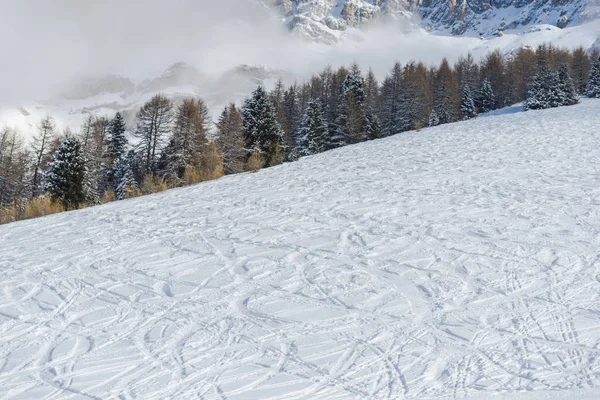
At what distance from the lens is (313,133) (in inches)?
1471

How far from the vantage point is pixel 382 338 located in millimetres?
4758

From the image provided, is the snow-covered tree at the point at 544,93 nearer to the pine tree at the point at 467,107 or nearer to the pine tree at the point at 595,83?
the pine tree at the point at 467,107

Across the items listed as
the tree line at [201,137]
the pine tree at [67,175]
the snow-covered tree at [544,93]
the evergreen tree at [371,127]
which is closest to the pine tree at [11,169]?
the tree line at [201,137]

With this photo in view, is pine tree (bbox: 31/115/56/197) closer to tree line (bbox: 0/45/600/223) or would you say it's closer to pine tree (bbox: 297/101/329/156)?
tree line (bbox: 0/45/600/223)

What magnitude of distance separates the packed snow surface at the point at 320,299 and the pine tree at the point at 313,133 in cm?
2509

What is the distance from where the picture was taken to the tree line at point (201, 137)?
26062 millimetres

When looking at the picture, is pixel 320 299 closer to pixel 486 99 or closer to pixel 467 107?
pixel 467 107

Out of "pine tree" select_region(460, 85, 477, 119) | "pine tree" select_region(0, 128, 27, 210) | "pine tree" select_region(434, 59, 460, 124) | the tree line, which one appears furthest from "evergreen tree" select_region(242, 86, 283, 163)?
"pine tree" select_region(460, 85, 477, 119)

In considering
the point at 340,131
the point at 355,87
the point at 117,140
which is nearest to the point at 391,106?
the point at 355,87

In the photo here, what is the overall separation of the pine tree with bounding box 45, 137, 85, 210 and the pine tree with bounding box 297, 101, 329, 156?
18.9 meters

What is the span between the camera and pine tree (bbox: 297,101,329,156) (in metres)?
37.1

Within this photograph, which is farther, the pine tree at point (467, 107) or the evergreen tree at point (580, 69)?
the evergreen tree at point (580, 69)

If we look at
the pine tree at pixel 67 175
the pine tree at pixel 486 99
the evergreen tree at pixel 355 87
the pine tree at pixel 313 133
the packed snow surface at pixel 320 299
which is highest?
the evergreen tree at pixel 355 87

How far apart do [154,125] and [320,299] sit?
31096 millimetres
